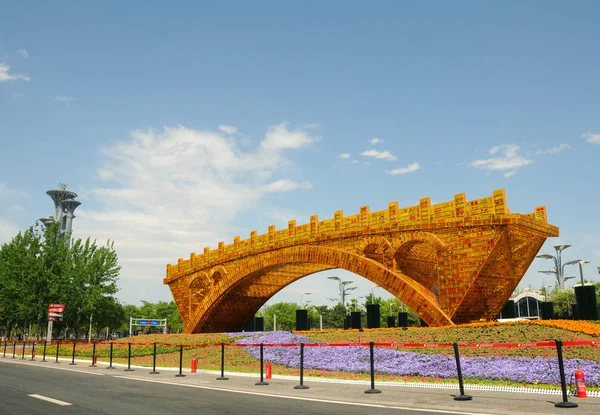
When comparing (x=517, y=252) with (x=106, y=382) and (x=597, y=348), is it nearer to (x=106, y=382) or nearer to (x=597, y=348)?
(x=597, y=348)

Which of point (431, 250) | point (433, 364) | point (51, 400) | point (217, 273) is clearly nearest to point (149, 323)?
point (217, 273)

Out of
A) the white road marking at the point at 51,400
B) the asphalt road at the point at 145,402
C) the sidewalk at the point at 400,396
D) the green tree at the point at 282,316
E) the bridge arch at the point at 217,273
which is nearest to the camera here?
the sidewalk at the point at 400,396

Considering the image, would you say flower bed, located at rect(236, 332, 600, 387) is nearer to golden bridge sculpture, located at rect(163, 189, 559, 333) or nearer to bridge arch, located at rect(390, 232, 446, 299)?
golden bridge sculpture, located at rect(163, 189, 559, 333)

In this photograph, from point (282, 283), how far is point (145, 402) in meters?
34.8

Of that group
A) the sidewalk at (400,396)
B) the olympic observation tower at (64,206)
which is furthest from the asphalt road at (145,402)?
the olympic observation tower at (64,206)

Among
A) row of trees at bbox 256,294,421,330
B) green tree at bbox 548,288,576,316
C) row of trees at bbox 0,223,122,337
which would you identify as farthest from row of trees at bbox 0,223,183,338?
green tree at bbox 548,288,576,316

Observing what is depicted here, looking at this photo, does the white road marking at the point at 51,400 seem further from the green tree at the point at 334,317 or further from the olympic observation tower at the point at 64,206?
the olympic observation tower at the point at 64,206

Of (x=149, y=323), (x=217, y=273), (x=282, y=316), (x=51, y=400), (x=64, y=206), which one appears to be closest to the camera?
(x=51, y=400)

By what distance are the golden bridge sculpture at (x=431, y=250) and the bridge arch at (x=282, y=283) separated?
0.07 metres

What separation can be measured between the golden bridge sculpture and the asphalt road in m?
16.5

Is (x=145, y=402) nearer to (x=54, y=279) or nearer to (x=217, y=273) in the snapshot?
(x=217, y=273)

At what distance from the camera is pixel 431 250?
3052 cm

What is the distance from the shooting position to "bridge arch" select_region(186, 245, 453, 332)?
90.3 ft

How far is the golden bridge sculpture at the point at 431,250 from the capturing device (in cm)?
2522
